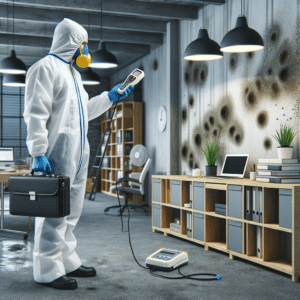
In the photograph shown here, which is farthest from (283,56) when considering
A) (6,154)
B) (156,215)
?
(6,154)

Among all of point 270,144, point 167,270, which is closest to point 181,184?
point 270,144

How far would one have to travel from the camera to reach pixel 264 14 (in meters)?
4.29

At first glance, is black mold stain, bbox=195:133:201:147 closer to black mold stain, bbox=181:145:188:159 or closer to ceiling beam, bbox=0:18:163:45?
black mold stain, bbox=181:145:188:159

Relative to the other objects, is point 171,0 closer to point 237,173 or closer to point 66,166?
point 237,173

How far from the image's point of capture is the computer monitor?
14.5ft

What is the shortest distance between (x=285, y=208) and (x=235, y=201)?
65 cm

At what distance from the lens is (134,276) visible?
10.7ft

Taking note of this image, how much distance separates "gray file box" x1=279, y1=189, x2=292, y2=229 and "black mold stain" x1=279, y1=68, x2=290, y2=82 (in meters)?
1.25

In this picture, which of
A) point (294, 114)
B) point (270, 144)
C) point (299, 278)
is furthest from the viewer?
point (270, 144)

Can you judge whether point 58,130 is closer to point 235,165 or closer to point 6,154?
point 235,165

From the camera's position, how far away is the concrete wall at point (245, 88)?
3945 mm

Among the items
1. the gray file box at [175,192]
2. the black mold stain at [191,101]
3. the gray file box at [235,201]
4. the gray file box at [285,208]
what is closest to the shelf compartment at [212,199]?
the gray file box at [235,201]

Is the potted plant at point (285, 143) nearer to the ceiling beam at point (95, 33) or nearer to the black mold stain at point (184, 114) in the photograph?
the black mold stain at point (184, 114)

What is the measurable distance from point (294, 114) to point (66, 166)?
7.36 ft
